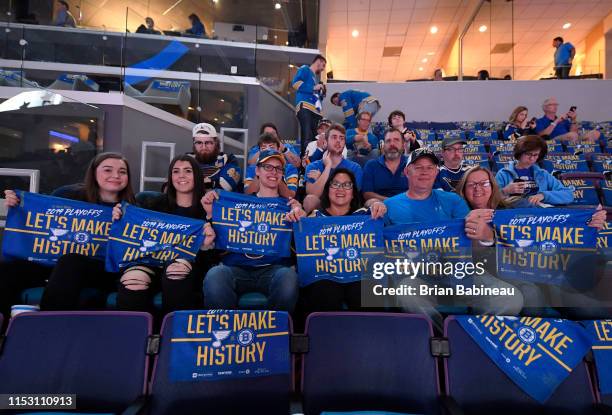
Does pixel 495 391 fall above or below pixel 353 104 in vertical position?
below

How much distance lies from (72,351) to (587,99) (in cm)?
1157

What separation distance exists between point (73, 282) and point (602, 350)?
9.39 feet

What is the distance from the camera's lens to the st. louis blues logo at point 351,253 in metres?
2.46

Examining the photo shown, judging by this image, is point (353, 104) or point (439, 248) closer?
point (439, 248)

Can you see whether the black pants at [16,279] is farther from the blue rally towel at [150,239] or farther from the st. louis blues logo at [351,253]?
the st. louis blues logo at [351,253]

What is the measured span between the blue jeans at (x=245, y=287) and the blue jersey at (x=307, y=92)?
14.3 feet

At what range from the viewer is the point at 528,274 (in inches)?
89.4

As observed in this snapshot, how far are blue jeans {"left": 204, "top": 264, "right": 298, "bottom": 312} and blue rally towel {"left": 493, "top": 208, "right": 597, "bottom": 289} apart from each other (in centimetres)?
131

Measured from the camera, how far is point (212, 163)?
3.90 meters

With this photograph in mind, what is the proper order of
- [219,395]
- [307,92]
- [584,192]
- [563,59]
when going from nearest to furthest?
[219,395] → [584,192] → [307,92] → [563,59]

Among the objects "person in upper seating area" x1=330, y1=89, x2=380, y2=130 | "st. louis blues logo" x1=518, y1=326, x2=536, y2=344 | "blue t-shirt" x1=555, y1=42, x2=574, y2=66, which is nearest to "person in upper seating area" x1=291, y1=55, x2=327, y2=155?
"person in upper seating area" x1=330, y1=89, x2=380, y2=130

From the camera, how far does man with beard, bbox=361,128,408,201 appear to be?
3678 mm

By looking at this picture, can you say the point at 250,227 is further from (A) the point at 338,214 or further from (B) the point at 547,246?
(B) the point at 547,246

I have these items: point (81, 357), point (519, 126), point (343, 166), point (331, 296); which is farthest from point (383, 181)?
point (519, 126)
